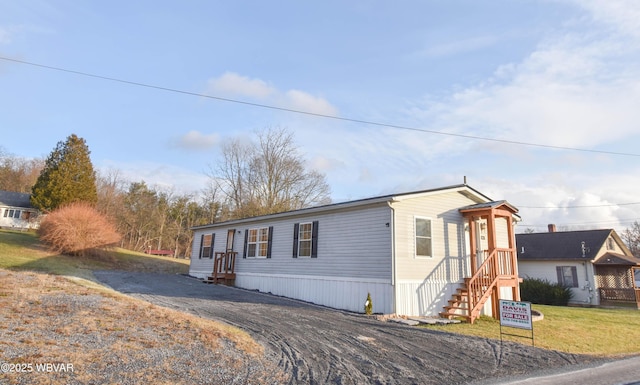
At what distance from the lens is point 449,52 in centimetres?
1240

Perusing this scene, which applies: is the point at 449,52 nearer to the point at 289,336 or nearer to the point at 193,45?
the point at 193,45

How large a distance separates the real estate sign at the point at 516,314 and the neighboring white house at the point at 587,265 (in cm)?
1742

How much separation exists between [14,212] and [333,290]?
36295 millimetres

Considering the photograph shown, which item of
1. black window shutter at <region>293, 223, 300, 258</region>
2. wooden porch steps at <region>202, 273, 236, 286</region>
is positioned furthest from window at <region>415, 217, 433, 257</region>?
wooden porch steps at <region>202, 273, 236, 286</region>

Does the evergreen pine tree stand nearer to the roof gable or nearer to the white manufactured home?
the white manufactured home

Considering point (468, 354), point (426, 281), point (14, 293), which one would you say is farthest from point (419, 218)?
point (14, 293)

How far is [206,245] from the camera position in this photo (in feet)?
66.0

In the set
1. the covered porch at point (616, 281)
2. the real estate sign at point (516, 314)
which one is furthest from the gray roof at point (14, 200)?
the covered porch at point (616, 281)

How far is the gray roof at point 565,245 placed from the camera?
2245cm

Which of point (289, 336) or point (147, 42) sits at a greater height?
point (147, 42)

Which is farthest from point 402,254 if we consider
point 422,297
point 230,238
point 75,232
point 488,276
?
point 75,232

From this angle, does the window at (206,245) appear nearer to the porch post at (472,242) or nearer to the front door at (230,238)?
the front door at (230,238)

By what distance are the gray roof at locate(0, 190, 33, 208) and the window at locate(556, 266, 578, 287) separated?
43912mm

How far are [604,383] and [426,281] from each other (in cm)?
605
